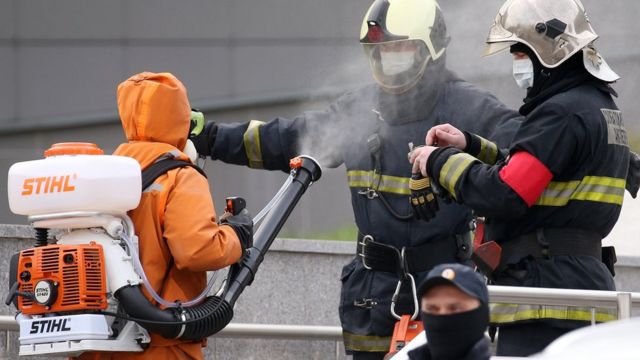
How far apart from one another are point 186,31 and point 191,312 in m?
4.35

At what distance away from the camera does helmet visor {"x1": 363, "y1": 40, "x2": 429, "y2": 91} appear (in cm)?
705

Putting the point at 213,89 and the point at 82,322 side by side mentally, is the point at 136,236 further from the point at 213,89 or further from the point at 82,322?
the point at 213,89

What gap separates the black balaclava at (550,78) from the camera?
6086 millimetres

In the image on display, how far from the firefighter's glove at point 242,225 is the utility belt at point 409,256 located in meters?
0.72

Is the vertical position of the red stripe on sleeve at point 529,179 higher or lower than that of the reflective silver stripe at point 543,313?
higher

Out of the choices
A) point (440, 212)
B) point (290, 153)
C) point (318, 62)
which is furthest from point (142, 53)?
point (440, 212)

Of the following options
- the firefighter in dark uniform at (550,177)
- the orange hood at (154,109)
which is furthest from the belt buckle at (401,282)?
the orange hood at (154,109)

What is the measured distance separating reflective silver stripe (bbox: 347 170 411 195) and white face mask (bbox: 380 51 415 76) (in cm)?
49

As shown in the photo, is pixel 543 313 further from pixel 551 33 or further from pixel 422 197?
pixel 551 33

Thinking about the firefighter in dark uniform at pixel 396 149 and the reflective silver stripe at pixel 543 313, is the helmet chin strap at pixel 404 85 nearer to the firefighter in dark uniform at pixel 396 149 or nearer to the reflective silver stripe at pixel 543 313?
the firefighter in dark uniform at pixel 396 149

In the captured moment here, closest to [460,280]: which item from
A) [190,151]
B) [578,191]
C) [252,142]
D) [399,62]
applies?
[578,191]

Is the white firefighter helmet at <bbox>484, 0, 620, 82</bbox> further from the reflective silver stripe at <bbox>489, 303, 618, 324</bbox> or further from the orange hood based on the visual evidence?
the orange hood

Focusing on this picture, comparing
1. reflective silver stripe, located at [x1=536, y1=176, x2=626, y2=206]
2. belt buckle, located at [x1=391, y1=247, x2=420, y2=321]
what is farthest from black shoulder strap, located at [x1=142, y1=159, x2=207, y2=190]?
reflective silver stripe, located at [x1=536, y1=176, x2=626, y2=206]

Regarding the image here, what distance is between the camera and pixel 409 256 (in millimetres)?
6934
